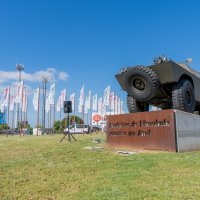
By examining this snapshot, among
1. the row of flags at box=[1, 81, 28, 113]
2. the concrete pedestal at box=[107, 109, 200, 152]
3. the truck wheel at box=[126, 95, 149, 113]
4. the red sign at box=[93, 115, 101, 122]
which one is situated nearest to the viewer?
the concrete pedestal at box=[107, 109, 200, 152]

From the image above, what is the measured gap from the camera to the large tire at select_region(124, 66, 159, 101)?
35.4 ft

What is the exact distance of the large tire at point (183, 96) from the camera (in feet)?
35.4

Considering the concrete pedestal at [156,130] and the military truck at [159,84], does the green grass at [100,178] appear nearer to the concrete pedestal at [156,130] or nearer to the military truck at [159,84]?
the concrete pedestal at [156,130]

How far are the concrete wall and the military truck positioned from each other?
39 centimetres

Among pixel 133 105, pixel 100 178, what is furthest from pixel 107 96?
pixel 100 178

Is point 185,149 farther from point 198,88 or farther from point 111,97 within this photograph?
point 111,97

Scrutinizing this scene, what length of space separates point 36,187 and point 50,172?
120 centimetres

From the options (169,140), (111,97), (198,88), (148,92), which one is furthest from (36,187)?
(111,97)

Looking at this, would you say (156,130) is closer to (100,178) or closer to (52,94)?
(100,178)

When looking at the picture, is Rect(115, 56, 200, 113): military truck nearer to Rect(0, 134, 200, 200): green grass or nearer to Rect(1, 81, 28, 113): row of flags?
Rect(0, 134, 200, 200): green grass

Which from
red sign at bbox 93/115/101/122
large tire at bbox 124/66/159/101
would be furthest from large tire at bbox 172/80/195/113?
red sign at bbox 93/115/101/122

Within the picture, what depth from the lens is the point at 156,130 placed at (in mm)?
10484

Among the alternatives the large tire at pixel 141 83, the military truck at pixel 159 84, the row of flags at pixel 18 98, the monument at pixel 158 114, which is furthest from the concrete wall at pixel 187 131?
the row of flags at pixel 18 98

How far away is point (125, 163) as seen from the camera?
739 cm
